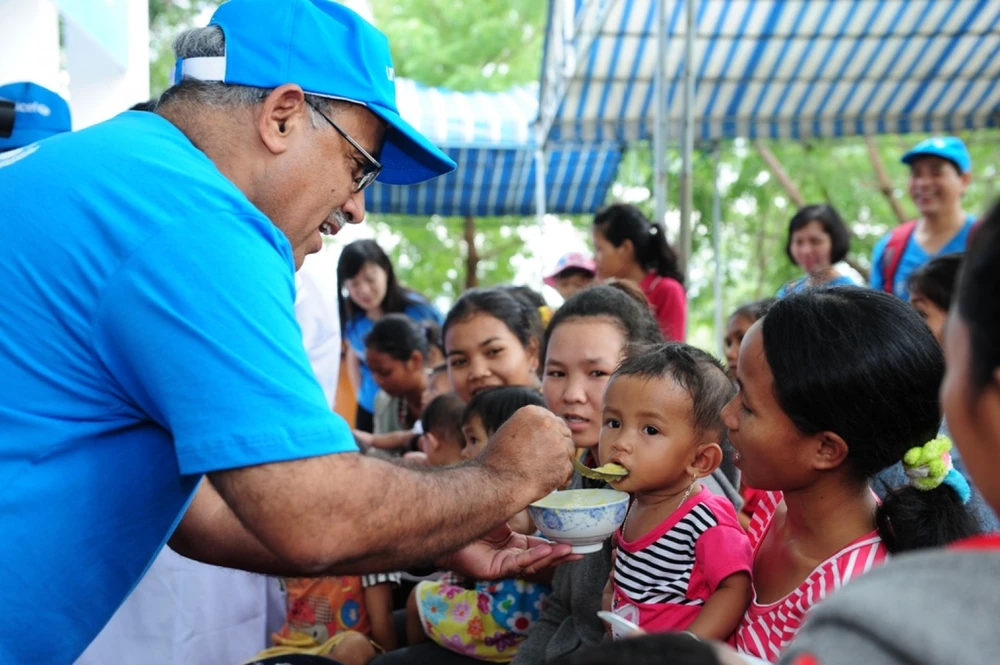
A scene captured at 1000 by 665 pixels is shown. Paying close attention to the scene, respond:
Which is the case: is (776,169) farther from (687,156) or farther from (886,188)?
(687,156)

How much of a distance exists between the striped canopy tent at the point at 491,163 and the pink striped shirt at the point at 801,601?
10.4 meters

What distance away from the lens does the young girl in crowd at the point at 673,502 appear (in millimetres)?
2248

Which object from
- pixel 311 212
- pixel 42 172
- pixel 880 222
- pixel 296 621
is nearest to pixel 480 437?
pixel 296 621

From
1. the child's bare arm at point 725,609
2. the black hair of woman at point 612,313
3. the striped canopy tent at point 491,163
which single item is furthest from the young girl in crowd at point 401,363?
the striped canopy tent at point 491,163

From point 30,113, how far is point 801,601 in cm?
301

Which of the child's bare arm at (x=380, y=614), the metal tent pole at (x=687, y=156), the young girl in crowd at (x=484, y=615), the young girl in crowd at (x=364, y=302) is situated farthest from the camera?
the metal tent pole at (x=687, y=156)

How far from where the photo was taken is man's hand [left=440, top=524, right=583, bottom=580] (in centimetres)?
225

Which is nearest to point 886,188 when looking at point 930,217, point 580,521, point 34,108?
point 930,217

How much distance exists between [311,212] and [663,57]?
5.42 metres

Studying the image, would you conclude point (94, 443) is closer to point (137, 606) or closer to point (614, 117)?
point (137, 606)

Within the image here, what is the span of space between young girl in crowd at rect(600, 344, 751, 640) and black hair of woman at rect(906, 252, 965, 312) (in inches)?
61.9

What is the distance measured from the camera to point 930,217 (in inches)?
215

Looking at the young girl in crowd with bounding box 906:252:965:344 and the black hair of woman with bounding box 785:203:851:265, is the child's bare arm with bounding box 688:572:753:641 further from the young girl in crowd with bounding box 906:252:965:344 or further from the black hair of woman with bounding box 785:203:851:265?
the black hair of woman with bounding box 785:203:851:265

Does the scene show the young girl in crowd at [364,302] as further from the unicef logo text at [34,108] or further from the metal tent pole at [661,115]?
the unicef logo text at [34,108]
